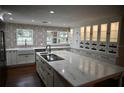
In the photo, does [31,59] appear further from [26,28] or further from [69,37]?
[69,37]

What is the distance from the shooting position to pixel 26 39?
201 inches

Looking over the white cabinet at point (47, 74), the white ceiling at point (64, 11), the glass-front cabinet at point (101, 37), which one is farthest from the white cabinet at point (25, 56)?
the glass-front cabinet at point (101, 37)

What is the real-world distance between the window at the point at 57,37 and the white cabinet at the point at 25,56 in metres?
1.45

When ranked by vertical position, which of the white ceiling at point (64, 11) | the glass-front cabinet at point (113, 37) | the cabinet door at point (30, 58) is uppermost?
the white ceiling at point (64, 11)

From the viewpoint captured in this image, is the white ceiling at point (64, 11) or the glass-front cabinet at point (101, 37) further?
the glass-front cabinet at point (101, 37)

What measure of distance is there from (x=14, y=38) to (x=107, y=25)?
448 centimetres

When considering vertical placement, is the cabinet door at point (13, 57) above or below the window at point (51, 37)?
below

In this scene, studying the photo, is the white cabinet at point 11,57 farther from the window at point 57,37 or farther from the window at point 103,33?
the window at point 103,33

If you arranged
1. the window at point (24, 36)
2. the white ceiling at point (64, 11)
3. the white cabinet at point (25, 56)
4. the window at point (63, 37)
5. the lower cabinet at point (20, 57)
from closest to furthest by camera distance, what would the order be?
the white ceiling at point (64, 11), the lower cabinet at point (20, 57), the white cabinet at point (25, 56), the window at point (24, 36), the window at point (63, 37)

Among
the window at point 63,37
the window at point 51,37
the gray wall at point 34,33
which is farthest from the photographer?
the window at point 63,37

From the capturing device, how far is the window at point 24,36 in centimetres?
489

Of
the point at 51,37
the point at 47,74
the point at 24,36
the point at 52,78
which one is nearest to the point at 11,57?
the point at 24,36

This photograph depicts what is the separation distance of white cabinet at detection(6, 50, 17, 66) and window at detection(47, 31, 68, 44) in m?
2.10
